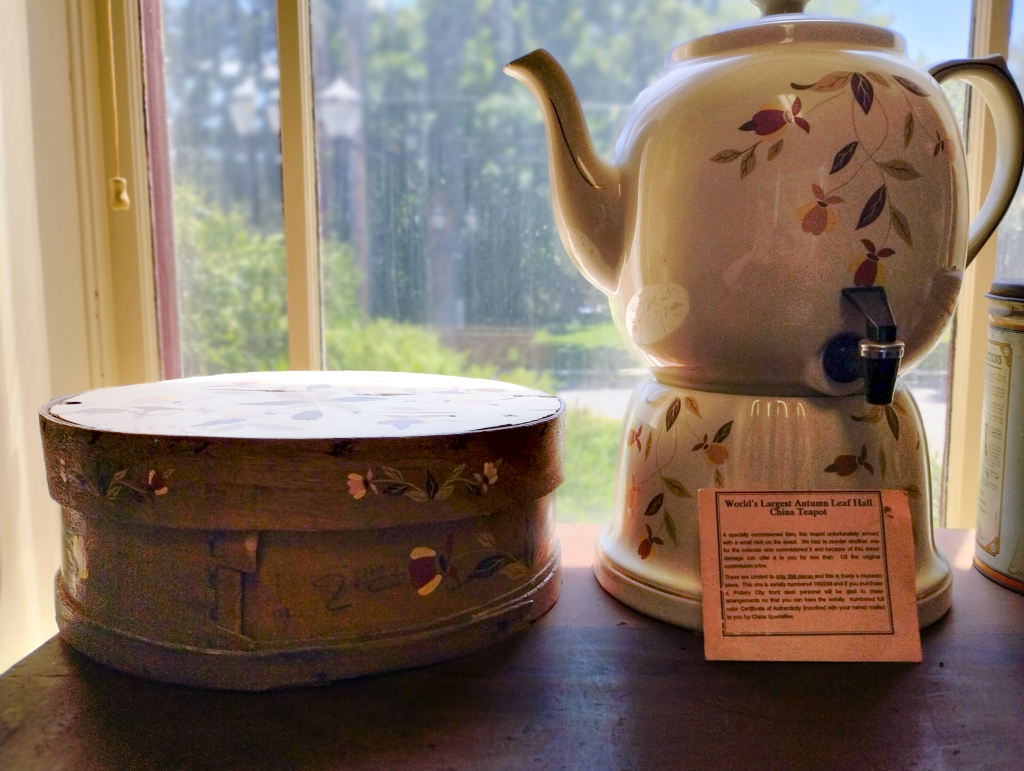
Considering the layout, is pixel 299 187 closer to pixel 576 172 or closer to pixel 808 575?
pixel 576 172

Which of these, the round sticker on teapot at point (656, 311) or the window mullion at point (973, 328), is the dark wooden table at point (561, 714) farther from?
the window mullion at point (973, 328)

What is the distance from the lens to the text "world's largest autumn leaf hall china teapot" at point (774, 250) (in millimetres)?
525

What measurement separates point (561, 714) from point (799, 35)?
47 centimetres

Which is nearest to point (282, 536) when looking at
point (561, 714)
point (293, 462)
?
point (293, 462)

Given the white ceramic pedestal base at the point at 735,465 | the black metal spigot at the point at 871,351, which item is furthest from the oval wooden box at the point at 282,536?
the black metal spigot at the point at 871,351

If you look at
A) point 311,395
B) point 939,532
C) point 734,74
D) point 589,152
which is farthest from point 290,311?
point 939,532

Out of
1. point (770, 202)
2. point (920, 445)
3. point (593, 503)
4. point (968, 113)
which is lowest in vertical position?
point (593, 503)

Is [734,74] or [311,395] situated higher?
[734,74]

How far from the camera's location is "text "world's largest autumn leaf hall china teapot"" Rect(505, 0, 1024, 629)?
0.53m

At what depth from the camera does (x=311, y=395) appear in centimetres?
66

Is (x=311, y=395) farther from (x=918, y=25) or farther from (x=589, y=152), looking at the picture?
(x=918, y=25)

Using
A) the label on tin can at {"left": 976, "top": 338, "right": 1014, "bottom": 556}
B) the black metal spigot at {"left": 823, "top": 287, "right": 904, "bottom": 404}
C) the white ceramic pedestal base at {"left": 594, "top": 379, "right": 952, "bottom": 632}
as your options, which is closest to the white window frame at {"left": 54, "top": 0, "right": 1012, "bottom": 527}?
the label on tin can at {"left": 976, "top": 338, "right": 1014, "bottom": 556}

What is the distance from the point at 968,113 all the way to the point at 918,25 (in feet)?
0.37

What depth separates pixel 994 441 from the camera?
0.69 metres
